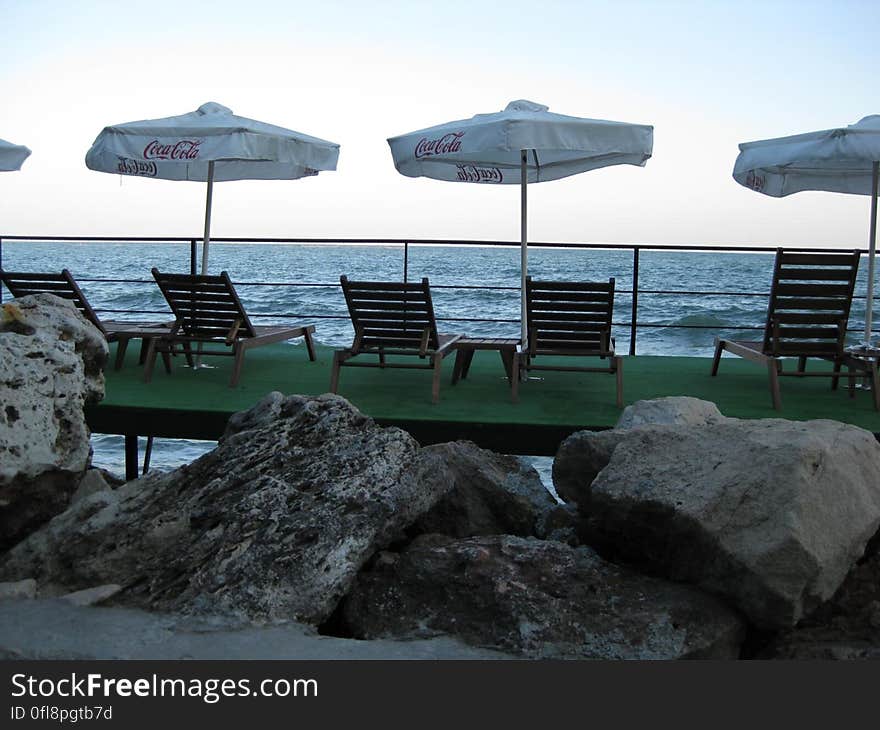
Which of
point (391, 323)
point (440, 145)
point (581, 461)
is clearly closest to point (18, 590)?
point (581, 461)

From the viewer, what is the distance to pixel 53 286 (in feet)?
21.8

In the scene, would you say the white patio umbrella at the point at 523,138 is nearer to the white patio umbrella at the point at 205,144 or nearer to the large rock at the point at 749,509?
the white patio umbrella at the point at 205,144

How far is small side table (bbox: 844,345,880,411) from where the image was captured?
5980 millimetres

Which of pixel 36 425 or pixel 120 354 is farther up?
pixel 36 425

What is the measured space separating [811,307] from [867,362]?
1.65ft

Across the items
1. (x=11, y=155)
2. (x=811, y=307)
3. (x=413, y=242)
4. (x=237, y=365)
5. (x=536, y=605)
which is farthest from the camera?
(x=413, y=242)

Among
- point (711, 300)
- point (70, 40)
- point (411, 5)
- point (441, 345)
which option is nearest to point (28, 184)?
point (70, 40)

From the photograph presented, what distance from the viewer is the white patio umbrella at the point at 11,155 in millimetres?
8570

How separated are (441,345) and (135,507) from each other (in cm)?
330

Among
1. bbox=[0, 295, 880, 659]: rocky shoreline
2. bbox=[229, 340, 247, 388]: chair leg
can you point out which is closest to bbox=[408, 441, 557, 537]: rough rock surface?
bbox=[0, 295, 880, 659]: rocky shoreline

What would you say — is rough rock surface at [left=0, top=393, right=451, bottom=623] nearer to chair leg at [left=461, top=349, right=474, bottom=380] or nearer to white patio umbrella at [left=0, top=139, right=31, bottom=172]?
chair leg at [left=461, top=349, right=474, bottom=380]

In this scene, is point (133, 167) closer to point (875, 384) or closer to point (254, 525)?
point (254, 525)

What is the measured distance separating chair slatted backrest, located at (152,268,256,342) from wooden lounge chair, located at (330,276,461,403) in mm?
855

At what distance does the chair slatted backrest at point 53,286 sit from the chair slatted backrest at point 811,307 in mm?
4669
